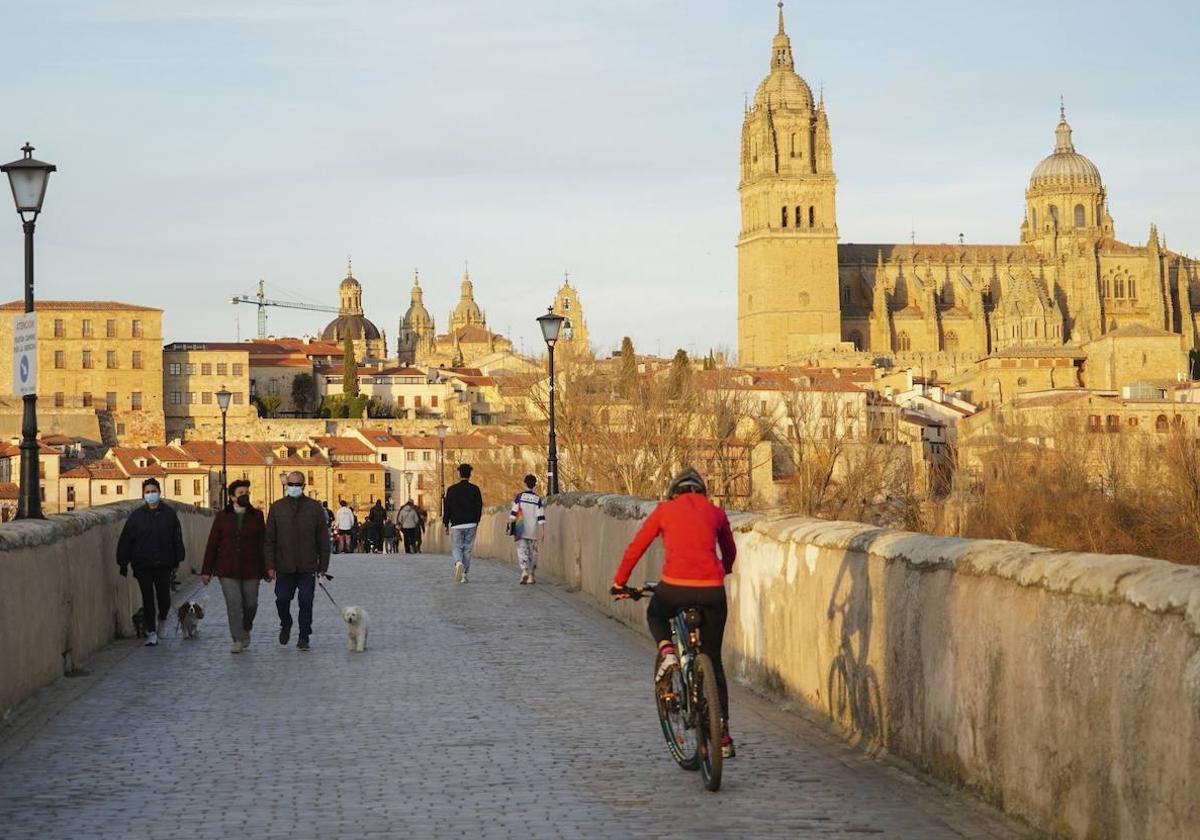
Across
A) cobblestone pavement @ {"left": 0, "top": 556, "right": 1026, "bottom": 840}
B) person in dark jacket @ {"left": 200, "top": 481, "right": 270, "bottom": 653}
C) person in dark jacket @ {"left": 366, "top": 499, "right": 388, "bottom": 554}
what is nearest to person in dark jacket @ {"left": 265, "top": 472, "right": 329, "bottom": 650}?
person in dark jacket @ {"left": 200, "top": 481, "right": 270, "bottom": 653}

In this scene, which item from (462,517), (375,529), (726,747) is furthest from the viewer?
(375,529)

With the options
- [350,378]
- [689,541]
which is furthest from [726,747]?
[350,378]

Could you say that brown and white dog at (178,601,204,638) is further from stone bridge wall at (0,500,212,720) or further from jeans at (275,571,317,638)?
jeans at (275,571,317,638)

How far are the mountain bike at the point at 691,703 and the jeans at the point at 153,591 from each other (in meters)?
7.95

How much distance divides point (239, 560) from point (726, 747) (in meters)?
7.97

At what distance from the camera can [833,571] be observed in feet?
37.0

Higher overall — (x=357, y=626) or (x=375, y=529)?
(x=375, y=529)

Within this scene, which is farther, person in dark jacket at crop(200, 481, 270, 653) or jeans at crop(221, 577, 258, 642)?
person in dark jacket at crop(200, 481, 270, 653)

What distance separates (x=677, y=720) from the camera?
9539 millimetres

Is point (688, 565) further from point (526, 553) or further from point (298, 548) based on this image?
point (526, 553)

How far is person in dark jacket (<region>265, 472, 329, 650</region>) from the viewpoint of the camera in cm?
1611

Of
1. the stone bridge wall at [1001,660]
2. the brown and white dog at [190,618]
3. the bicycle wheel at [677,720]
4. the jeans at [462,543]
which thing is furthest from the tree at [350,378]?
the bicycle wheel at [677,720]

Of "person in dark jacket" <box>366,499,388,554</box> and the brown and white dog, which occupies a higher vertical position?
"person in dark jacket" <box>366,499,388,554</box>

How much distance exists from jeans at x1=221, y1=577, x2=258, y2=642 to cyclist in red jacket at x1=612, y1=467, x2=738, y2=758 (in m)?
6.88
